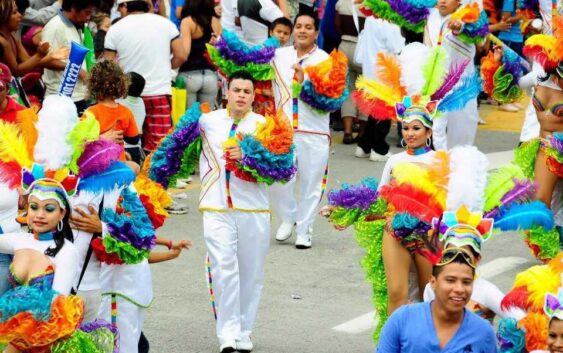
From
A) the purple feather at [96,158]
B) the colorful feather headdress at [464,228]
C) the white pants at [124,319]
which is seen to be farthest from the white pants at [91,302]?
the colorful feather headdress at [464,228]

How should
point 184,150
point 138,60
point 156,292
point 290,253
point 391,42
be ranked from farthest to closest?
point 391,42, point 138,60, point 290,253, point 156,292, point 184,150

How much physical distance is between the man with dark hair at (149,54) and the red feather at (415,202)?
5710mm

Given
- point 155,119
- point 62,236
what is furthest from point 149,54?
point 62,236

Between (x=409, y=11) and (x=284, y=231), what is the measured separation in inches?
90.5

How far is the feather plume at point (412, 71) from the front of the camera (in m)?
8.62

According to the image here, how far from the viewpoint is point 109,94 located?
975cm

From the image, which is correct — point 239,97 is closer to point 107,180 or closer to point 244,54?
point 244,54

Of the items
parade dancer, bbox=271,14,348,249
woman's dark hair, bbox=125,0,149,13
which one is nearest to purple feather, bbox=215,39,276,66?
parade dancer, bbox=271,14,348,249

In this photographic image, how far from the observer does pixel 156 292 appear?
396 inches

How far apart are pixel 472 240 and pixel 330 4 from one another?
1041 centimetres

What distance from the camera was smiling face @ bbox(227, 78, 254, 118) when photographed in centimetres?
901

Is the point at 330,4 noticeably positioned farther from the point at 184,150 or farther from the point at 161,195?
the point at 161,195

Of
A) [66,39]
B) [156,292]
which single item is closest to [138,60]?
[66,39]

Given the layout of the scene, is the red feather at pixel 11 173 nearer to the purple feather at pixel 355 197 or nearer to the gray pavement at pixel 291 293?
the gray pavement at pixel 291 293
